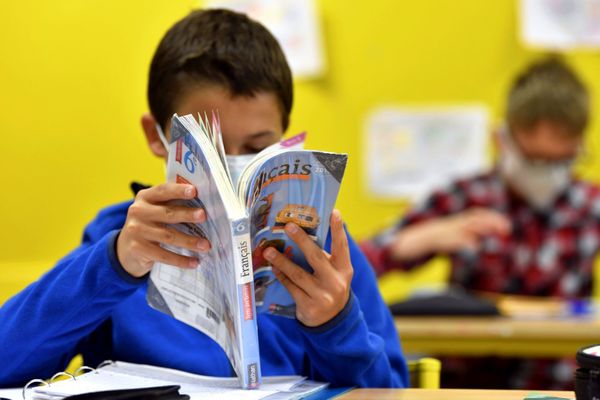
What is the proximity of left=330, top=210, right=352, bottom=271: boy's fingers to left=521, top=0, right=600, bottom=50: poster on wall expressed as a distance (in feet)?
6.81

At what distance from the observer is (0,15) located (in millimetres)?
3225

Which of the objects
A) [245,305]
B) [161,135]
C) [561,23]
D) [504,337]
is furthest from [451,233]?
[245,305]

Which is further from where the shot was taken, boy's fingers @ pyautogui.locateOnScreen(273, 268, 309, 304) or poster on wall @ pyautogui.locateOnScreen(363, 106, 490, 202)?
poster on wall @ pyautogui.locateOnScreen(363, 106, 490, 202)

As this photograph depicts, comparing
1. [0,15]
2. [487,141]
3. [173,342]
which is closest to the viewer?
[173,342]

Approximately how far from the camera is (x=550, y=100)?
2.56 meters

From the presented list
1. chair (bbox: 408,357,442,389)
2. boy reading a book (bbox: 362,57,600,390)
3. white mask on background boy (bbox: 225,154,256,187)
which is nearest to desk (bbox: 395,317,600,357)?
boy reading a book (bbox: 362,57,600,390)

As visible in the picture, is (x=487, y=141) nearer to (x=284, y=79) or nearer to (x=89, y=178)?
(x=89, y=178)

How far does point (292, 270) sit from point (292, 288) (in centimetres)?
3

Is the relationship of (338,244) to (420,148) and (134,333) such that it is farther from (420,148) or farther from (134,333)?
(420,148)

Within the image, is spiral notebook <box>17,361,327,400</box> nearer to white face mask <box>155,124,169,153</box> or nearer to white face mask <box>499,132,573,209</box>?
white face mask <box>155,124,169,153</box>

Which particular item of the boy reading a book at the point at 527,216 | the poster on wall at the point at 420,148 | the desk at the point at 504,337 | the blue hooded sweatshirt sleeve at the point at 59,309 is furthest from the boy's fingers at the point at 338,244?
the poster on wall at the point at 420,148

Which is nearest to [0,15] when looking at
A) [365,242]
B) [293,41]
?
[293,41]

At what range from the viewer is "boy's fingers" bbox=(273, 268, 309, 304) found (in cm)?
106

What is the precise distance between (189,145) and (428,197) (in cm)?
185
